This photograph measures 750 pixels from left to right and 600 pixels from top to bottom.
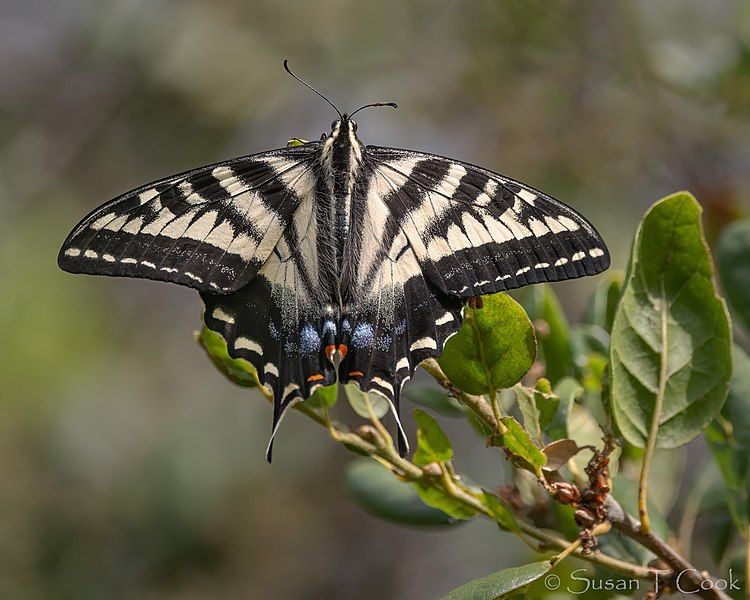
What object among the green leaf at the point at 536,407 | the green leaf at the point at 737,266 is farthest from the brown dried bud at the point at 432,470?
the green leaf at the point at 737,266

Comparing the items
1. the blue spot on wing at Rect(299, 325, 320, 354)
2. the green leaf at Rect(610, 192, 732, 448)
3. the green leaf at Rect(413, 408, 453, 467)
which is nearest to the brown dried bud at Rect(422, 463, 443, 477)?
the green leaf at Rect(413, 408, 453, 467)

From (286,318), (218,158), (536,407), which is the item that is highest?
(218,158)

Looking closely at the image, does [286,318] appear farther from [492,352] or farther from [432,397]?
[492,352]

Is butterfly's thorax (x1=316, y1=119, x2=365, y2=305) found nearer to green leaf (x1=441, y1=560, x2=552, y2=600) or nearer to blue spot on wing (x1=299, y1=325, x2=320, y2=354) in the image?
blue spot on wing (x1=299, y1=325, x2=320, y2=354)

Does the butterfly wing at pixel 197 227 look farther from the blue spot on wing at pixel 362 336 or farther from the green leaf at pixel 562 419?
the green leaf at pixel 562 419

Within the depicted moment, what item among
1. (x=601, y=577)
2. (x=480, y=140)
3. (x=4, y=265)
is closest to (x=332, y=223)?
(x=601, y=577)

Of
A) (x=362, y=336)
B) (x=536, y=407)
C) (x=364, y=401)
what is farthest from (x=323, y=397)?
(x=536, y=407)

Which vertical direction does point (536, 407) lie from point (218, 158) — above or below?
below
